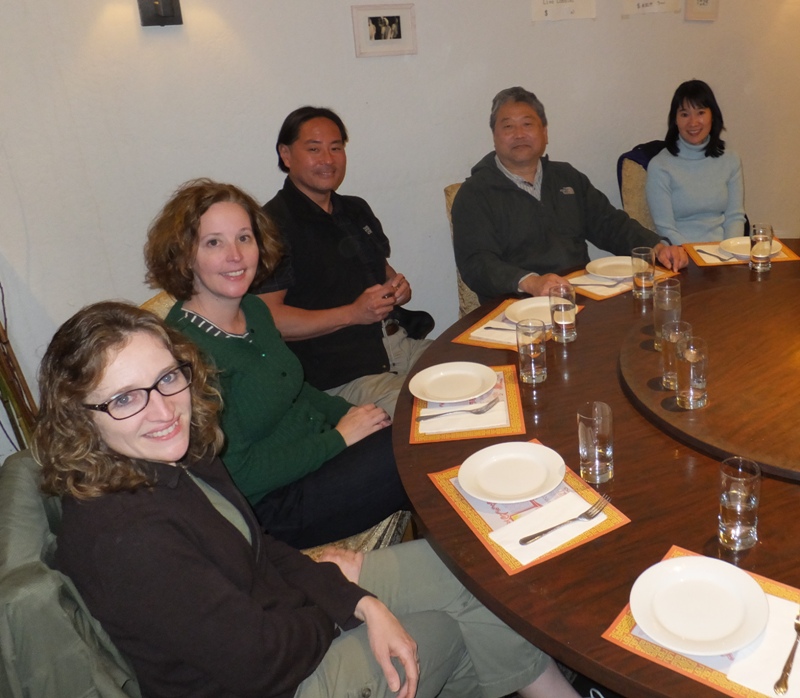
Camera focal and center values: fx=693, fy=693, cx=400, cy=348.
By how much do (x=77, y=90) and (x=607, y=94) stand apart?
8.42ft

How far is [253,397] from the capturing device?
5.72ft

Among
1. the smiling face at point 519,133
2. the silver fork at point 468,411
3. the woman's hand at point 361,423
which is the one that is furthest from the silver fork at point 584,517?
the smiling face at point 519,133

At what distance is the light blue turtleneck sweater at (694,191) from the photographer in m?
3.39

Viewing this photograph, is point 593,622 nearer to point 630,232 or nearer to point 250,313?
point 250,313

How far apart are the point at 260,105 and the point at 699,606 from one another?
259cm

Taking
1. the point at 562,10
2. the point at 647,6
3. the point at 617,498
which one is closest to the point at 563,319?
the point at 617,498

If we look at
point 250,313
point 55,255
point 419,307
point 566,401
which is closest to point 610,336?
point 566,401

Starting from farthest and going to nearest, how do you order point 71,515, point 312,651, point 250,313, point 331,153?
point 331,153 → point 250,313 → point 312,651 → point 71,515

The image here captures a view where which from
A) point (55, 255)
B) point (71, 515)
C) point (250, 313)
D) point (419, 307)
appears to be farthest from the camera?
point (419, 307)

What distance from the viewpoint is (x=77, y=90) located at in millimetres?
2598

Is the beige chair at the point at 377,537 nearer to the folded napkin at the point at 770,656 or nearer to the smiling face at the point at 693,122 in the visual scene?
the folded napkin at the point at 770,656

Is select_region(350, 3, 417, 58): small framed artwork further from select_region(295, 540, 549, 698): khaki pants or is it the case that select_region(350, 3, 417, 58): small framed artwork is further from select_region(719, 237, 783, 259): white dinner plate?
select_region(295, 540, 549, 698): khaki pants

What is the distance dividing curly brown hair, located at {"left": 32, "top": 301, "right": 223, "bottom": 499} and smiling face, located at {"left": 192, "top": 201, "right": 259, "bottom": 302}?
0.57 metres

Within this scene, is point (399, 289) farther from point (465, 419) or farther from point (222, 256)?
point (465, 419)
